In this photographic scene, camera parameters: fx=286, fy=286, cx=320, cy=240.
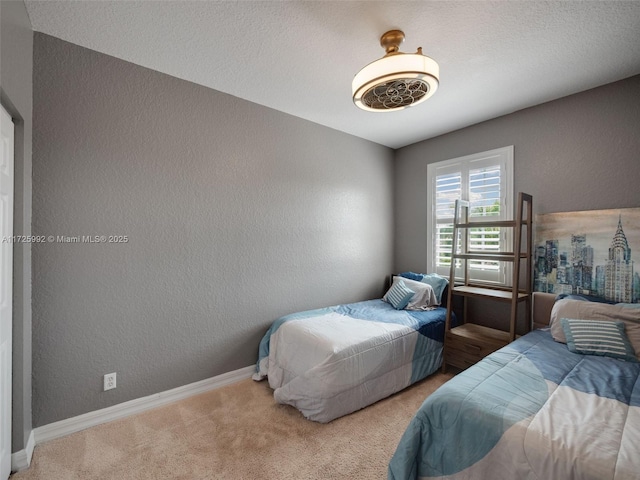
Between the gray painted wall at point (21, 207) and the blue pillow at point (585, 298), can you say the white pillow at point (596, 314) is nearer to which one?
the blue pillow at point (585, 298)

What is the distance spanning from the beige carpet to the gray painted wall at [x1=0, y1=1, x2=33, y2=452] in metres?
0.37

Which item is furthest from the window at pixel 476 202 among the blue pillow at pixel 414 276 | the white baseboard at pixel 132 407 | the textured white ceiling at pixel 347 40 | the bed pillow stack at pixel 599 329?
the white baseboard at pixel 132 407

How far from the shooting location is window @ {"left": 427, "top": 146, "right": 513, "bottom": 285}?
297 centimetres

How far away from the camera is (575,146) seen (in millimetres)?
2541

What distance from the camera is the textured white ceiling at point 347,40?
1649 mm

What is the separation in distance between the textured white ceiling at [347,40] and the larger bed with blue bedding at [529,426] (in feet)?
6.78

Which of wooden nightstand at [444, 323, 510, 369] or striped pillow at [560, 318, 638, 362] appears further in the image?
wooden nightstand at [444, 323, 510, 369]

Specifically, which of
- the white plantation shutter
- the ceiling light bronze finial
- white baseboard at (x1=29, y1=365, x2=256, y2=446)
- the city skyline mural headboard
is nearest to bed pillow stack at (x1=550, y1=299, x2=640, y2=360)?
the city skyline mural headboard

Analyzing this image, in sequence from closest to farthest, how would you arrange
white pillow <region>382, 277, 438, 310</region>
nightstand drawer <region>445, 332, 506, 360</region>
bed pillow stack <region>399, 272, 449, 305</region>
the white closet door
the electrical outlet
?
the white closet door
the electrical outlet
nightstand drawer <region>445, 332, 506, 360</region>
white pillow <region>382, 277, 438, 310</region>
bed pillow stack <region>399, 272, 449, 305</region>

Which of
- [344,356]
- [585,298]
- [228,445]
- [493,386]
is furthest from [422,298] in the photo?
[228,445]

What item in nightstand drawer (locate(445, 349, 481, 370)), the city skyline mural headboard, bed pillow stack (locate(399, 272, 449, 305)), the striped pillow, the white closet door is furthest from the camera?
bed pillow stack (locate(399, 272, 449, 305))

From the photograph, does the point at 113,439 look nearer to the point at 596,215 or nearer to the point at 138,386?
the point at 138,386

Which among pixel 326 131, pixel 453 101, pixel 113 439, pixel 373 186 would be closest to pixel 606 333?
pixel 453 101

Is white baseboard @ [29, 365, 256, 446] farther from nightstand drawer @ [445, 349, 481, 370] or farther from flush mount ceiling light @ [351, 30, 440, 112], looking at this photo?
flush mount ceiling light @ [351, 30, 440, 112]
